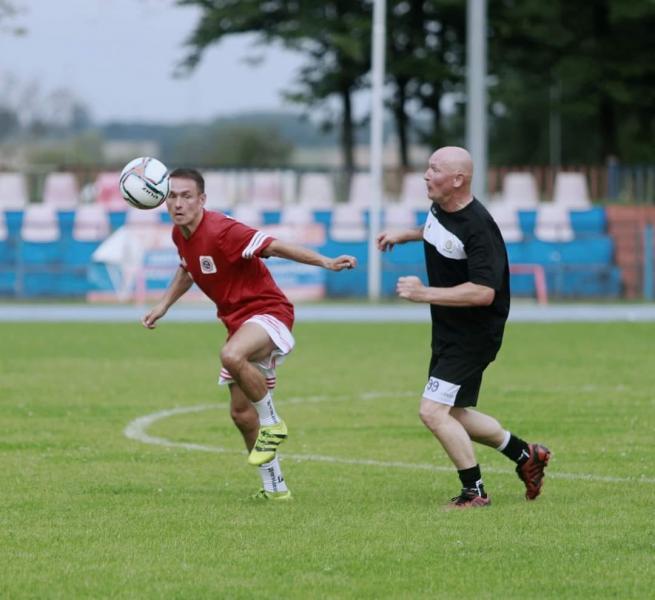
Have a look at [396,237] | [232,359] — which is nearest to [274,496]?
[232,359]

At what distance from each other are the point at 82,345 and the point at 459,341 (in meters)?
12.6

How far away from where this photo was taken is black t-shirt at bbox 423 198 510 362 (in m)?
8.25

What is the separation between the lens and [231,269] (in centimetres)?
894

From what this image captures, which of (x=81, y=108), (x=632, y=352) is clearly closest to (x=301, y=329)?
(x=632, y=352)

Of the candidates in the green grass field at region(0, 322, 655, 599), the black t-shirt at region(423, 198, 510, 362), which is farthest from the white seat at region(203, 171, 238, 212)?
the black t-shirt at region(423, 198, 510, 362)

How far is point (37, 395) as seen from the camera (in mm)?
14406

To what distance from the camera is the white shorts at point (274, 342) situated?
8.85 m

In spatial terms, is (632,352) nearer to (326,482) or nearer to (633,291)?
(326,482)

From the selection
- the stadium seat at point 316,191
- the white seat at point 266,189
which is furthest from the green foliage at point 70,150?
the stadium seat at point 316,191

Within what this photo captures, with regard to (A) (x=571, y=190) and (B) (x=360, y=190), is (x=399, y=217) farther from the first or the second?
(A) (x=571, y=190)

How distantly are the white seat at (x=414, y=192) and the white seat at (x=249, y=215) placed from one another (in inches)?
151

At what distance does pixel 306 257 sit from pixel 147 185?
1.17 metres

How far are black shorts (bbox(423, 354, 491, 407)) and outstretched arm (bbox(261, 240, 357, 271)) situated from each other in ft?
2.47

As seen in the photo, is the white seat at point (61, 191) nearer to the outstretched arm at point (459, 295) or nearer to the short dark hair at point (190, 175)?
the short dark hair at point (190, 175)
